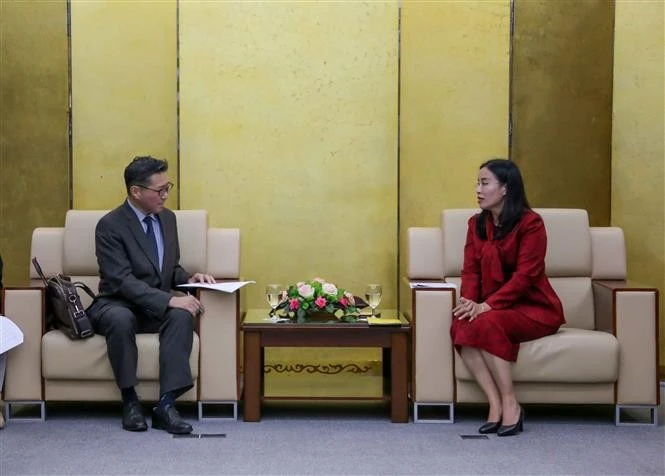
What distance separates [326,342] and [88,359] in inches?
44.9

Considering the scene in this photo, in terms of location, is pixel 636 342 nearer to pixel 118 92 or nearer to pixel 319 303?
pixel 319 303

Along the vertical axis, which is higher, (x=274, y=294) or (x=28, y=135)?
(x=28, y=135)

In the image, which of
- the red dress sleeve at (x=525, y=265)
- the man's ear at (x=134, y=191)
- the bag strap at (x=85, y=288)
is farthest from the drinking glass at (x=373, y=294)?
the bag strap at (x=85, y=288)

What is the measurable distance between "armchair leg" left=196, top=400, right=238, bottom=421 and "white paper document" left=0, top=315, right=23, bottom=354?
904 millimetres

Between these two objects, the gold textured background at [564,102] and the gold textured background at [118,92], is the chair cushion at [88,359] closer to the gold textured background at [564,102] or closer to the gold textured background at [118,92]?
the gold textured background at [118,92]

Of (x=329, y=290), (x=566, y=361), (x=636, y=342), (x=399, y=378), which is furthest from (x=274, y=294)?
(x=636, y=342)

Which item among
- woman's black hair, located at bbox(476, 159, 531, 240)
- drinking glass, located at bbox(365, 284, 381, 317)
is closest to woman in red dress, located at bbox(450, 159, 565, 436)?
woman's black hair, located at bbox(476, 159, 531, 240)

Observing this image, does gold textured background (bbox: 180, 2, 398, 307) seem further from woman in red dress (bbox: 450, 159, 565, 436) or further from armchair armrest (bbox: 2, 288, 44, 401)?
armchair armrest (bbox: 2, 288, 44, 401)

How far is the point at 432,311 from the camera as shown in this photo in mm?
4508

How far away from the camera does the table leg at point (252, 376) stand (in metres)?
4.52

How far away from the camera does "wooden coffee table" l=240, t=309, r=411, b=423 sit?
451 centimetres

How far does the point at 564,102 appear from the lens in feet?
18.8

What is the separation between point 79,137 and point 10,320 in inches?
67.2

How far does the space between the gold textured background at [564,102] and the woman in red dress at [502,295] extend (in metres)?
1.32
